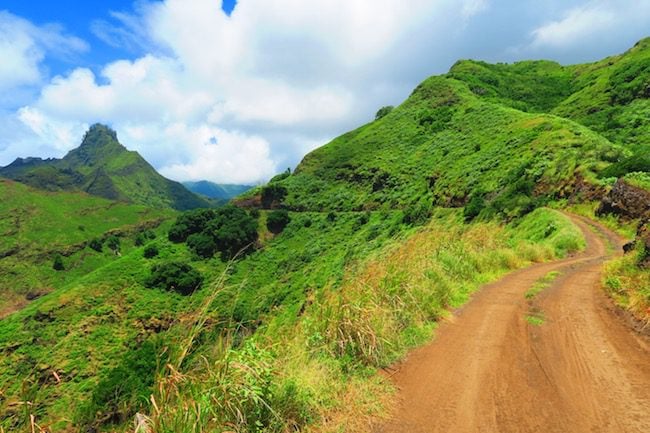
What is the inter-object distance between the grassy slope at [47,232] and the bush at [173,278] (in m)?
49.1

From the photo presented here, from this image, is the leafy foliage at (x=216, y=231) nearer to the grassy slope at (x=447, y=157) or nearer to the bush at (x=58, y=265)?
the grassy slope at (x=447, y=157)

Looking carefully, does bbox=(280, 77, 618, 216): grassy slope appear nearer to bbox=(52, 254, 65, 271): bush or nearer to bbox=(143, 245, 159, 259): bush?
bbox=(143, 245, 159, 259): bush

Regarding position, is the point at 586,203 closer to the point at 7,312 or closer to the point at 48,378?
the point at 48,378

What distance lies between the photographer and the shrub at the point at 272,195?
83756mm

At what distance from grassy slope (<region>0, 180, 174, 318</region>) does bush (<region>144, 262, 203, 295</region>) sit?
161 feet

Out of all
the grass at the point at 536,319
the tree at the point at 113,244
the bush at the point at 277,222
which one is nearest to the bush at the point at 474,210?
the grass at the point at 536,319

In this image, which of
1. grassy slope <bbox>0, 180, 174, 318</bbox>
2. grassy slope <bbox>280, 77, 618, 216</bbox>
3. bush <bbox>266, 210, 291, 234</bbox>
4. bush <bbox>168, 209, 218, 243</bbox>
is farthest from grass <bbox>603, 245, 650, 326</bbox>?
grassy slope <bbox>0, 180, 174, 318</bbox>

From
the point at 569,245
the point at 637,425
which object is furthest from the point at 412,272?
the point at 569,245

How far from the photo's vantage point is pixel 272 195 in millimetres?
84188

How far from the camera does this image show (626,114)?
2431 inches

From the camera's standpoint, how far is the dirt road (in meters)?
4.66

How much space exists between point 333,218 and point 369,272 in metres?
64.0

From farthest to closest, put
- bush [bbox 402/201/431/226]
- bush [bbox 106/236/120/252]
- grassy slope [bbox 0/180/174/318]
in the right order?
bush [bbox 106/236/120/252] < grassy slope [bbox 0/180/174/318] < bush [bbox 402/201/431/226]

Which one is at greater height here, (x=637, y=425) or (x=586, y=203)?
(x=586, y=203)
